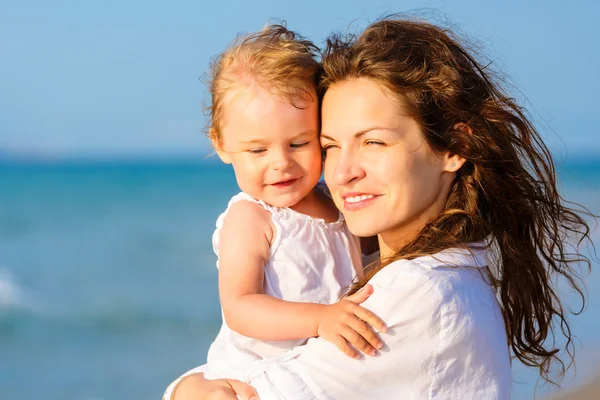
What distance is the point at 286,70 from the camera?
3.03m

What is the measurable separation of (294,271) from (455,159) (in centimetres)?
65

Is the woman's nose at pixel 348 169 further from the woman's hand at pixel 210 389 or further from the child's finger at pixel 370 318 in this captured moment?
the woman's hand at pixel 210 389

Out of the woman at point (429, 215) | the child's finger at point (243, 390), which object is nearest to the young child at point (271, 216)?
the woman at point (429, 215)

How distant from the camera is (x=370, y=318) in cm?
240

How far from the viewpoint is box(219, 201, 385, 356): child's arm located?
2783 millimetres

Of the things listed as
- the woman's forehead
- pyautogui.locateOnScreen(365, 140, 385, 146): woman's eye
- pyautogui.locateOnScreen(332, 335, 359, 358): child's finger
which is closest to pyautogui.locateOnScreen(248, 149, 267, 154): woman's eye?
the woman's forehead

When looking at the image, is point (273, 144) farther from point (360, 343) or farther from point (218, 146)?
point (360, 343)

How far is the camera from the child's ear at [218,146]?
10.5 feet

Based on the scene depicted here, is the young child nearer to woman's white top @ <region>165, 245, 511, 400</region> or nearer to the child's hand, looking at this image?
the child's hand

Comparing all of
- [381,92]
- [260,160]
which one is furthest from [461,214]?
[260,160]

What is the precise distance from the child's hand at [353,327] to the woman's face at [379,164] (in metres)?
0.38

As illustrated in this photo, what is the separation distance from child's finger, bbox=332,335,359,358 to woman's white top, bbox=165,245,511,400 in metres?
0.01

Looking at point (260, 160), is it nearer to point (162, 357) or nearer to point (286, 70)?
point (286, 70)

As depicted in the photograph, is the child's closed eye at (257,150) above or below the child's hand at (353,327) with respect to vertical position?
above
